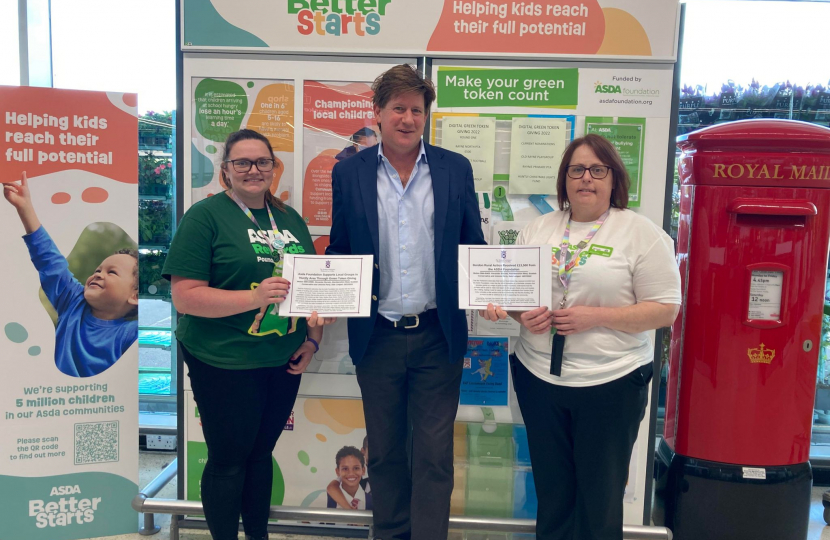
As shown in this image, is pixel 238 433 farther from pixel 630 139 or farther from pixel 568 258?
pixel 630 139

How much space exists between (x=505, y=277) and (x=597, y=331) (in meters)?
0.36

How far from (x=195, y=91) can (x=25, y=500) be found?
82.6 inches

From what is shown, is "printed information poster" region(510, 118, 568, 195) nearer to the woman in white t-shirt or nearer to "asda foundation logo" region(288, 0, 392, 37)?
the woman in white t-shirt

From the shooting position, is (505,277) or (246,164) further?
(246,164)

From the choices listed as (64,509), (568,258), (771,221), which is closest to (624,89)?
(771,221)

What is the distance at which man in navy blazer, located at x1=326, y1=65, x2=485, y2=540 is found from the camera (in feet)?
6.15

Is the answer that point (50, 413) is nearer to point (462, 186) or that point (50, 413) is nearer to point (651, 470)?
point (462, 186)

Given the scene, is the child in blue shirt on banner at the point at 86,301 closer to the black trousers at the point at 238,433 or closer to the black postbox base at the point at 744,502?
the black trousers at the point at 238,433

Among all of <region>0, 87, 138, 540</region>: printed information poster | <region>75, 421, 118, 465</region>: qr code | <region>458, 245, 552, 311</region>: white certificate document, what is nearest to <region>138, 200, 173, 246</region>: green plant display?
<region>0, 87, 138, 540</region>: printed information poster

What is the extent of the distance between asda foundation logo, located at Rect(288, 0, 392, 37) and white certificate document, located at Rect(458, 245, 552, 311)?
4.11ft

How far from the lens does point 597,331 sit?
5.73ft

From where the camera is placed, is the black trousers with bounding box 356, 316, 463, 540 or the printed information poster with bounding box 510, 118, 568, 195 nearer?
the black trousers with bounding box 356, 316, 463, 540

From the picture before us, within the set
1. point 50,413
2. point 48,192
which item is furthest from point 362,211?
point 50,413

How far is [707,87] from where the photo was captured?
10.4 feet
